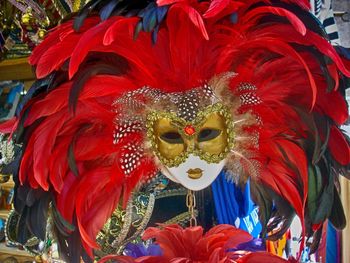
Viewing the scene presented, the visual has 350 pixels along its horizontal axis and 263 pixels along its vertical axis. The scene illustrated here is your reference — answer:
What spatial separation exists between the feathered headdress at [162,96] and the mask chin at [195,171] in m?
0.06

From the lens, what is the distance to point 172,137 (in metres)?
0.62

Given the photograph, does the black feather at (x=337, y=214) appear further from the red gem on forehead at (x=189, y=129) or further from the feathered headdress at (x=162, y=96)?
the red gem on forehead at (x=189, y=129)

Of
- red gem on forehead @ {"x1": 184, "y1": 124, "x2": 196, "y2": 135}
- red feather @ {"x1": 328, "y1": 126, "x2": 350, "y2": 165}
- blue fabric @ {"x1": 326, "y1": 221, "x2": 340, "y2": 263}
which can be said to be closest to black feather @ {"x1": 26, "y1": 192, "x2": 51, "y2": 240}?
red gem on forehead @ {"x1": 184, "y1": 124, "x2": 196, "y2": 135}

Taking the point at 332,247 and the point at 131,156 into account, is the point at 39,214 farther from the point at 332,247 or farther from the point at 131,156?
the point at 332,247

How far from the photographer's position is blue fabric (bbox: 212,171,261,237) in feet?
2.43

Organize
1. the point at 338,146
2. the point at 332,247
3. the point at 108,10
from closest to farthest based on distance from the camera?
the point at 108,10 → the point at 338,146 → the point at 332,247

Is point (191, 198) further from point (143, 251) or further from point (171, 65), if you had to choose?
point (171, 65)

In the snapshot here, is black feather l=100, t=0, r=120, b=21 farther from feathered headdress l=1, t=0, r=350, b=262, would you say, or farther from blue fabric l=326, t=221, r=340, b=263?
blue fabric l=326, t=221, r=340, b=263

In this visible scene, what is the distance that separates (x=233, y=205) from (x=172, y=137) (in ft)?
0.62

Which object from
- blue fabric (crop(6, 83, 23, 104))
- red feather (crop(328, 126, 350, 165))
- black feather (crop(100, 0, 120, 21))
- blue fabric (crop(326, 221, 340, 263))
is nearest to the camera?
black feather (crop(100, 0, 120, 21))

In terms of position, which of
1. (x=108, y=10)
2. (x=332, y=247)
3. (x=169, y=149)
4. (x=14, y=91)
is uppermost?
(x=108, y=10)

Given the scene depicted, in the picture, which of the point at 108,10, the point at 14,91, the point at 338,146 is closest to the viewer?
the point at 108,10

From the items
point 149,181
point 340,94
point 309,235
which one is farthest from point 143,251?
point 340,94

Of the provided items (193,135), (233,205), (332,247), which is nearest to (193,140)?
(193,135)
